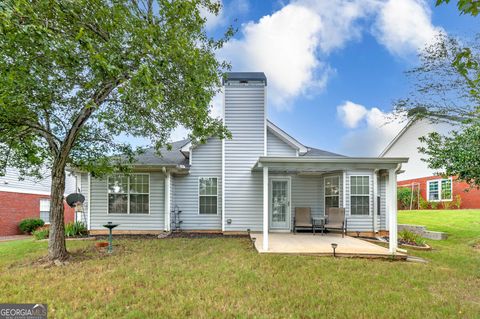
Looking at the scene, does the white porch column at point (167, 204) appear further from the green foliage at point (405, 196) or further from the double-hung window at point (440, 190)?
the double-hung window at point (440, 190)

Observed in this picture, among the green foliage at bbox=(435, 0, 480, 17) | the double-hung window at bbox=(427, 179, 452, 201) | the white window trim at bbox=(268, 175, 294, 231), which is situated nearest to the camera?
the green foliage at bbox=(435, 0, 480, 17)

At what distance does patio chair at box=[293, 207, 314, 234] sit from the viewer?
10.5 metres

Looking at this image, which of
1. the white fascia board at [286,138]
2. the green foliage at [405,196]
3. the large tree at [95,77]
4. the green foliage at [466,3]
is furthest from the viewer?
the green foliage at [405,196]

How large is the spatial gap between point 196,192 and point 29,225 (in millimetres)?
10869

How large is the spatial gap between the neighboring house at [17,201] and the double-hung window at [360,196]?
14.5 m

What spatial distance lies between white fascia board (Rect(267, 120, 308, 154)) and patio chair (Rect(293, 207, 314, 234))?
2221mm

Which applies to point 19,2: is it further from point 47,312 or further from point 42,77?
point 47,312

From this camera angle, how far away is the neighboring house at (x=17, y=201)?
48.4ft

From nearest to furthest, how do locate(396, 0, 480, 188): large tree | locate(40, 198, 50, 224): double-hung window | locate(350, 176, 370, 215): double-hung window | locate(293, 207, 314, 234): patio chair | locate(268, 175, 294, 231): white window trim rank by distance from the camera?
locate(396, 0, 480, 188): large tree, locate(293, 207, 314, 234): patio chair, locate(350, 176, 370, 215): double-hung window, locate(268, 175, 294, 231): white window trim, locate(40, 198, 50, 224): double-hung window

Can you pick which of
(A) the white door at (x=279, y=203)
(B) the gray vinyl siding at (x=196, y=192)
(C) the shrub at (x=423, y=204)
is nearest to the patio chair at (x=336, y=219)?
(A) the white door at (x=279, y=203)

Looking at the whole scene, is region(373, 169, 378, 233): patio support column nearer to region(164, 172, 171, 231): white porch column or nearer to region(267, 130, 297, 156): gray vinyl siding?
region(267, 130, 297, 156): gray vinyl siding

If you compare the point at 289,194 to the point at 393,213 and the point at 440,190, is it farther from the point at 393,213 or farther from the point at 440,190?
the point at 440,190

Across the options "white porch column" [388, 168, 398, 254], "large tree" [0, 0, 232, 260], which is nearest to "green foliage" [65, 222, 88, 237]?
"large tree" [0, 0, 232, 260]

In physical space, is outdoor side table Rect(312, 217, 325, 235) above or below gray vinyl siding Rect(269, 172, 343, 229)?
below
